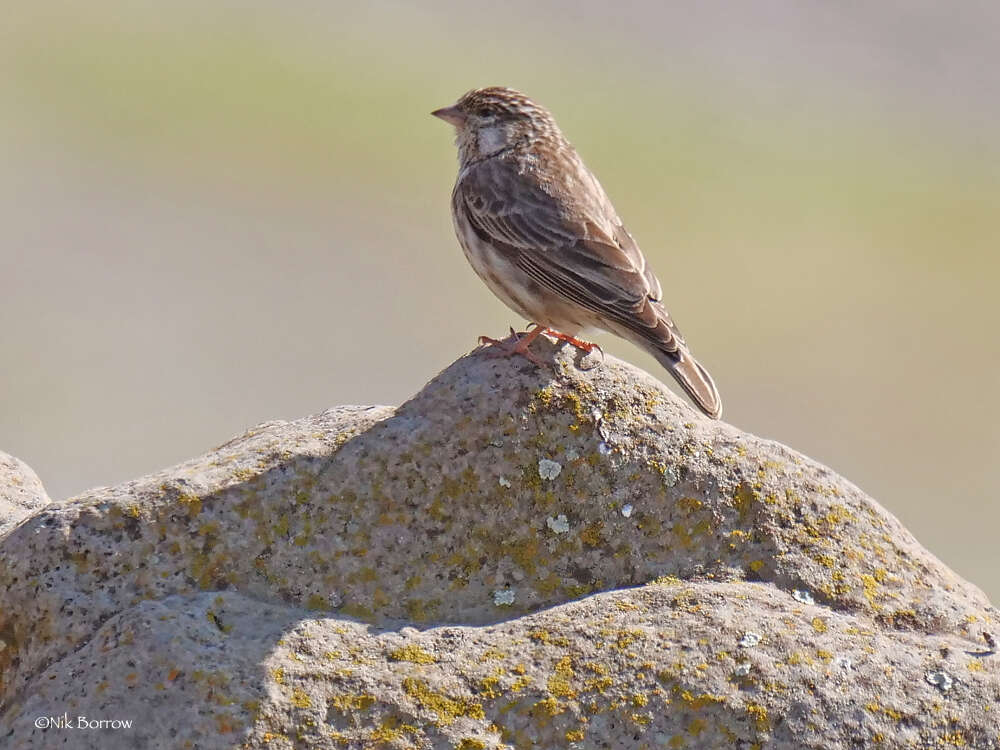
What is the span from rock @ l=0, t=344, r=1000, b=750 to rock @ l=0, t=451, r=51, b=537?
1114 mm

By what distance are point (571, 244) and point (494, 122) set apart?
5.40 feet

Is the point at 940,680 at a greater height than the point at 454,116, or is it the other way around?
the point at 454,116

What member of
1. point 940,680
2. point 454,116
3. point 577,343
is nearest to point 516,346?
point 577,343

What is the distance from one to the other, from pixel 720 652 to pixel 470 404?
155 cm

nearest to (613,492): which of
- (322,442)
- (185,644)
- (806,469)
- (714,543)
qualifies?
(714,543)

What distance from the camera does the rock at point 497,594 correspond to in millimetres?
4312

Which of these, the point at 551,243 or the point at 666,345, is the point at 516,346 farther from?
the point at 551,243

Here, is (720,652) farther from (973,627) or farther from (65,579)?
(65,579)

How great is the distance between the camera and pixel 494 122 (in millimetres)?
8664

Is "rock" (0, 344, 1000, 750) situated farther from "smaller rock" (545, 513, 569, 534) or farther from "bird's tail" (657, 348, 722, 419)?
"bird's tail" (657, 348, 722, 419)

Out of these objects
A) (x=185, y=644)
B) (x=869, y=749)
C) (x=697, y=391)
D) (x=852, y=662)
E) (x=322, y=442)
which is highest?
(x=697, y=391)

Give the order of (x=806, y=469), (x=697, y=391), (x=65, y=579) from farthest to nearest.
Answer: (x=697, y=391) < (x=806, y=469) < (x=65, y=579)

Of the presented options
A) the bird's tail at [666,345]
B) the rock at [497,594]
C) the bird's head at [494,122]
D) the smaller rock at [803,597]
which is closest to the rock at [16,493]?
the rock at [497,594]

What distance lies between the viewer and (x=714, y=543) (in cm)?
514
